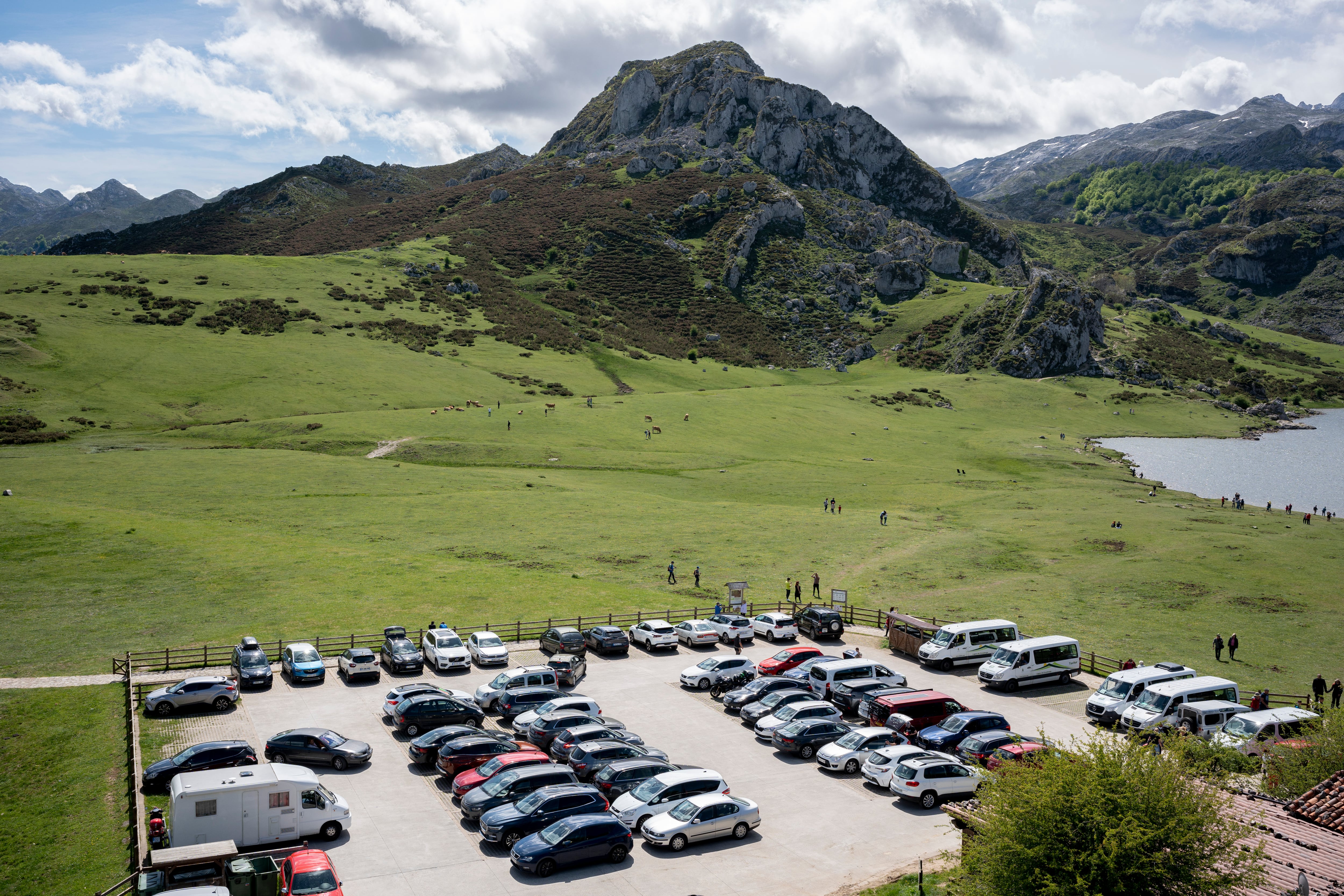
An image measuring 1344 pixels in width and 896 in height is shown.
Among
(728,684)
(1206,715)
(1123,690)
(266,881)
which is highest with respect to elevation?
(266,881)

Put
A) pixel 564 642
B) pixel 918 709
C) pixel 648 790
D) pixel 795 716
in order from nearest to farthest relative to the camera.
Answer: pixel 648 790 < pixel 795 716 < pixel 918 709 < pixel 564 642

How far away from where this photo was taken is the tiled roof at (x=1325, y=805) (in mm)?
20422

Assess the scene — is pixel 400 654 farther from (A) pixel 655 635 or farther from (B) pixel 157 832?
(B) pixel 157 832

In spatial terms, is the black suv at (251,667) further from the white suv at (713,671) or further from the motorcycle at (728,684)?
the motorcycle at (728,684)

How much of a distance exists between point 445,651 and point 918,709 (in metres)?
23.2

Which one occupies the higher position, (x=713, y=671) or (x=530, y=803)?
(x=530, y=803)

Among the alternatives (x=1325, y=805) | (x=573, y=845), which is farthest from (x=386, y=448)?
(x=1325, y=805)

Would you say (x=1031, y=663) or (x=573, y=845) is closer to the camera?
(x=573, y=845)

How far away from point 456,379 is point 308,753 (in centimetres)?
11094

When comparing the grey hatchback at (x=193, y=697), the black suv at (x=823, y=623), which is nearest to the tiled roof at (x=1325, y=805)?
the black suv at (x=823, y=623)

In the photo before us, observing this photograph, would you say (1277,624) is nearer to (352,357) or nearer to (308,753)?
(308,753)

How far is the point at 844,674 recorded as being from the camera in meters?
40.3

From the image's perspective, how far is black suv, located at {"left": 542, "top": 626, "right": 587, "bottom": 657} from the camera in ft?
144

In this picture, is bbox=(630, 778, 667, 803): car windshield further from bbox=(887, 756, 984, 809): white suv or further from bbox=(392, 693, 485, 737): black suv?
bbox=(392, 693, 485, 737): black suv
